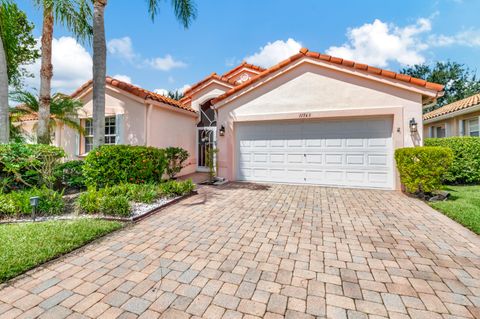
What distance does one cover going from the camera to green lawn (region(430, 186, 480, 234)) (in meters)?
4.70

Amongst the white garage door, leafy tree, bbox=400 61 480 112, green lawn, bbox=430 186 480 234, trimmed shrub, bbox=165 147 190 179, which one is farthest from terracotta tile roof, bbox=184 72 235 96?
leafy tree, bbox=400 61 480 112

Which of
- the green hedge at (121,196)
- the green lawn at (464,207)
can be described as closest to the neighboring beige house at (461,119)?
the green lawn at (464,207)

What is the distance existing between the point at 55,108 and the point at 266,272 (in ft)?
38.6

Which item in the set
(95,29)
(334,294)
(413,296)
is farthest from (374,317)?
(95,29)

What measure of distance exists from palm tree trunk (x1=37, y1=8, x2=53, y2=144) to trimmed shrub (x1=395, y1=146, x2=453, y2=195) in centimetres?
1286

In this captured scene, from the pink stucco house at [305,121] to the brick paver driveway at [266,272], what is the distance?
3814mm

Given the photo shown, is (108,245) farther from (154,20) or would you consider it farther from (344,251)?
(154,20)

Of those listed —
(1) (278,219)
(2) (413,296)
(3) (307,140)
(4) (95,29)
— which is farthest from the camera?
(3) (307,140)

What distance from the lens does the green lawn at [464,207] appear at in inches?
185

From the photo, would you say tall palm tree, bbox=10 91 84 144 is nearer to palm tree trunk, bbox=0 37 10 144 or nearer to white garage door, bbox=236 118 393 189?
palm tree trunk, bbox=0 37 10 144

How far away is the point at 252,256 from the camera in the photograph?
11.2 feet

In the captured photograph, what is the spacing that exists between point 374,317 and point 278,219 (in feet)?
9.77

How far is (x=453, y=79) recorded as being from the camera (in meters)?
31.3

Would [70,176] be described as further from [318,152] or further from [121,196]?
[318,152]
